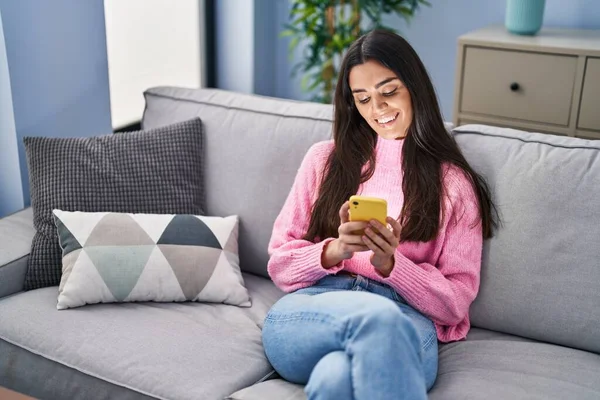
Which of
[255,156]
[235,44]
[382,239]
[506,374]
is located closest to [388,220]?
[382,239]

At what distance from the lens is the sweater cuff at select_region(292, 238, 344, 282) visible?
5.72ft

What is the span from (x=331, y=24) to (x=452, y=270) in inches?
71.2

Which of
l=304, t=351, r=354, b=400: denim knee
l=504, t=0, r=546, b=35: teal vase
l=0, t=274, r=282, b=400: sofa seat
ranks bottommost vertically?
l=0, t=274, r=282, b=400: sofa seat

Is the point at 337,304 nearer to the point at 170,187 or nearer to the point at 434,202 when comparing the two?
the point at 434,202

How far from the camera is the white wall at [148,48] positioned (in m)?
2.89

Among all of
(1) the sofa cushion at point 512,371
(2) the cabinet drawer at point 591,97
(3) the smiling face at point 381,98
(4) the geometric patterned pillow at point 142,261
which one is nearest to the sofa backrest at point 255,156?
(4) the geometric patterned pillow at point 142,261

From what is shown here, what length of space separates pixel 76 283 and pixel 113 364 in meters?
0.28

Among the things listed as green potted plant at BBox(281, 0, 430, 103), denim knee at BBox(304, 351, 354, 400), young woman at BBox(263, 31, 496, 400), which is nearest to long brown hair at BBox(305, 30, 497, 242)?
young woman at BBox(263, 31, 496, 400)

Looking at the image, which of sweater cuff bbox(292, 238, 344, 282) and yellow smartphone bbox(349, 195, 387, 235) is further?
sweater cuff bbox(292, 238, 344, 282)

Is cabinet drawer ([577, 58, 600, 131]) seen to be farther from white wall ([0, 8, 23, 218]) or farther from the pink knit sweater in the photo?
white wall ([0, 8, 23, 218])

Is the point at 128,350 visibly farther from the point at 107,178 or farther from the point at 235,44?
the point at 235,44

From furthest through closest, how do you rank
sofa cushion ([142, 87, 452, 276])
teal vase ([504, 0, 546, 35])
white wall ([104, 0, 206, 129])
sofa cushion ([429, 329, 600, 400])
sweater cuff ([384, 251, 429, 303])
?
white wall ([104, 0, 206, 129]) → teal vase ([504, 0, 546, 35]) → sofa cushion ([142, 87, 452, 276]) → sweater cuff ([384, 251, 429, 303]) → sofa cushion ([429, 329, 600, 400])

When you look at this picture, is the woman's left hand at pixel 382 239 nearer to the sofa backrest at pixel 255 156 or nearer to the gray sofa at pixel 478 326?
the gray sofa at pixel 478 326

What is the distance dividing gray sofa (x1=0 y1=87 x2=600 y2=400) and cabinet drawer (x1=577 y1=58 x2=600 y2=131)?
0.82m
